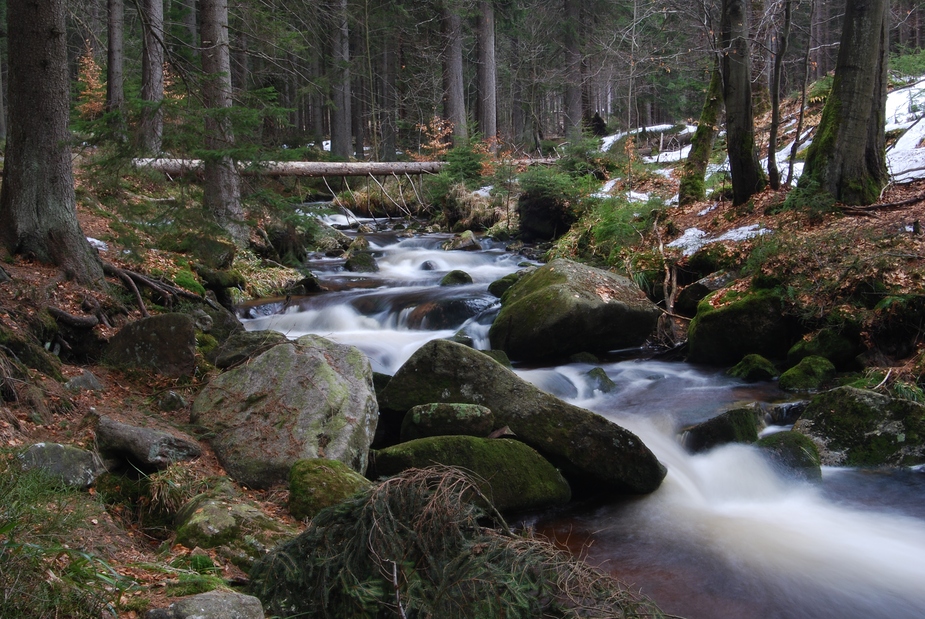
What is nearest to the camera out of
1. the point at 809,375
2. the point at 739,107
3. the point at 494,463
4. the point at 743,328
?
the point at 494,463

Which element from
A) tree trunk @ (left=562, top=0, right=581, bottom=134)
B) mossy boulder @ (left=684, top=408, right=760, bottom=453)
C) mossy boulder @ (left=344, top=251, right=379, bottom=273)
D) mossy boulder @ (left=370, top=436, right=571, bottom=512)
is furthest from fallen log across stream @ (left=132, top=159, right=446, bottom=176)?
mossy boulder @ (left=684, top=408, right=760, bottom=453)

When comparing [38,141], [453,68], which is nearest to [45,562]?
[38,141]

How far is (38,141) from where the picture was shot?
7633mm

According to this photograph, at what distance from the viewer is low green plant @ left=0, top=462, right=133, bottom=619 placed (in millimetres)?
2627

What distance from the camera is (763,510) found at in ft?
21.8

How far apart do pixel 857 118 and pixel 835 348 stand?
420cm

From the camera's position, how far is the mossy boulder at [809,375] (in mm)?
8711

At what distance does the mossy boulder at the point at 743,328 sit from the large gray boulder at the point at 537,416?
12.4 ft

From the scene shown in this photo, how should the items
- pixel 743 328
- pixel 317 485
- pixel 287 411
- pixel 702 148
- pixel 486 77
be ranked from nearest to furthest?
pixel 317 485
pixel 287 411
pixel 743 328
pixel 702 148
pixel 486 77

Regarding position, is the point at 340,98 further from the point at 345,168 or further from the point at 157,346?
the point at 157,346

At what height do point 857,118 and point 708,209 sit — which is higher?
point 857,118

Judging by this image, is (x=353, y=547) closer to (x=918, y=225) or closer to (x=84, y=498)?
(x=84, y=498)

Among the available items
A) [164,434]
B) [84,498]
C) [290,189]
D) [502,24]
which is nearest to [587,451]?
[164,434]

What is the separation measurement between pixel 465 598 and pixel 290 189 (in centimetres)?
2011
